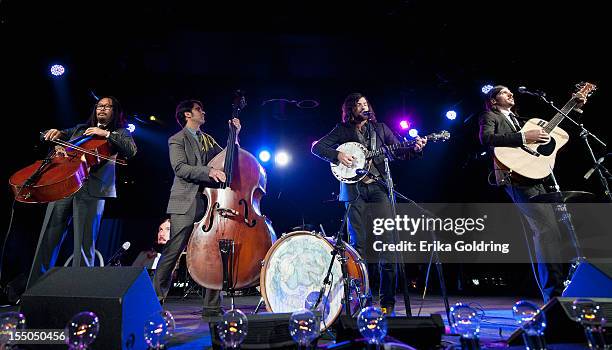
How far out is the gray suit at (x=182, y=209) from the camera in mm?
4070

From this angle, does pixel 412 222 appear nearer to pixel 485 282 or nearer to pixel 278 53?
pixel 485 282

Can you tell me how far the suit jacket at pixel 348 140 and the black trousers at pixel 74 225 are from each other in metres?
2.23

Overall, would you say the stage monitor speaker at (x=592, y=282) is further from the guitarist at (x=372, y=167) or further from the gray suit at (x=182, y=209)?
the gray suit at (x=182, y=209)

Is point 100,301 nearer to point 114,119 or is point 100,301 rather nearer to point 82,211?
point 82,211

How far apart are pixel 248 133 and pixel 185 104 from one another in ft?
18.1

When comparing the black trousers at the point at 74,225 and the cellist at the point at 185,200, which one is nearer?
the black trousers at the point at 74,225

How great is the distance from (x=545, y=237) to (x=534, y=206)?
31cm

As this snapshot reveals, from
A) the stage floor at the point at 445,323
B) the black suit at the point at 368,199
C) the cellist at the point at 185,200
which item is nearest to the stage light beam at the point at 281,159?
the stage floor at the point at 445,323

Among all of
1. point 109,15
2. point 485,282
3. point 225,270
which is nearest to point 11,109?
point 109,15

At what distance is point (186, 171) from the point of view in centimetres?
430

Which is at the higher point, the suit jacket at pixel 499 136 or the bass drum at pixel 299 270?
the suit jacket at pixel 499 136

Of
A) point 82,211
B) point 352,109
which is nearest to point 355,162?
point 352,109

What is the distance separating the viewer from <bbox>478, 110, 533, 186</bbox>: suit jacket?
424 cm

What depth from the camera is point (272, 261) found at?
3.77m
